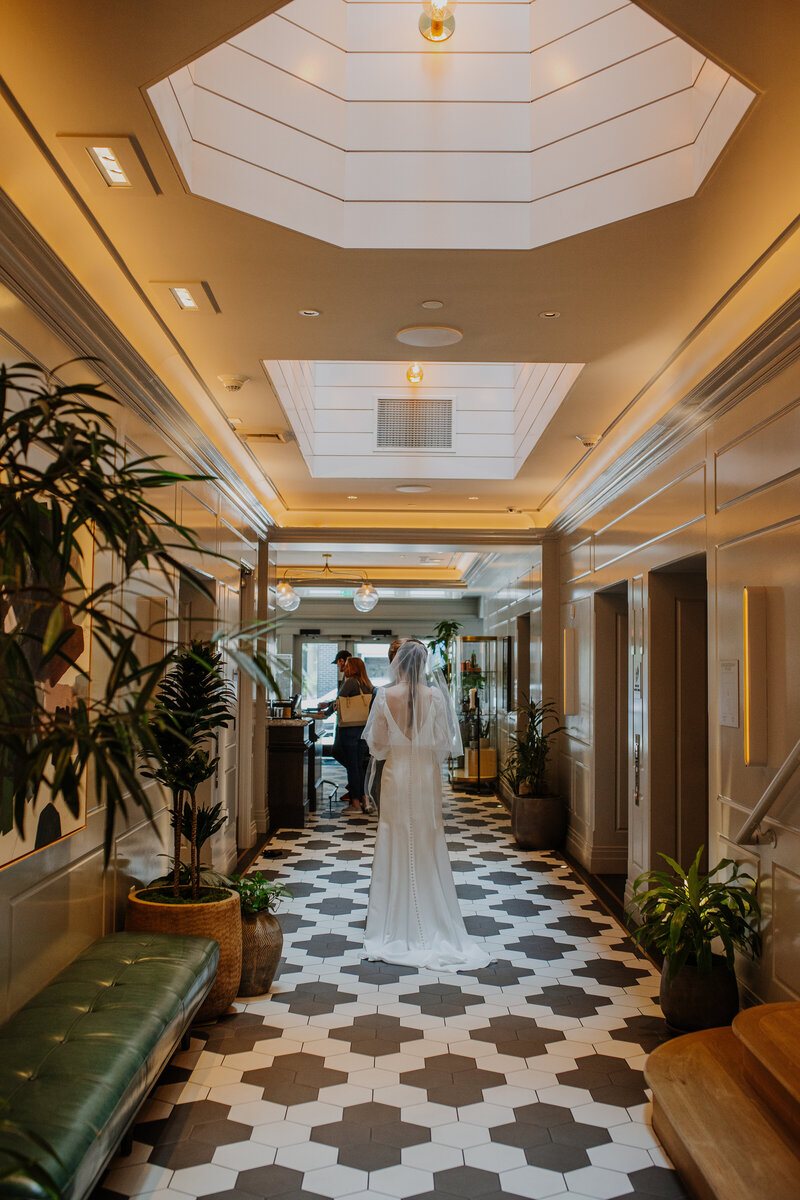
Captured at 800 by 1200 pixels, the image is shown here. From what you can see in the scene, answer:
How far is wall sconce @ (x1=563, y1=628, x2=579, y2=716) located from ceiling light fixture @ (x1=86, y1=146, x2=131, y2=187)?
6.00 m

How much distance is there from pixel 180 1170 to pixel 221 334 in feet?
11.5

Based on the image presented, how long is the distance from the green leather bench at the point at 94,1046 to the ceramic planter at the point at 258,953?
79cm

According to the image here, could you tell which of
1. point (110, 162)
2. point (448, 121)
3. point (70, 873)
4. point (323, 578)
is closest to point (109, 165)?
point (110, 162)

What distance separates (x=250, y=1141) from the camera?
3.23m

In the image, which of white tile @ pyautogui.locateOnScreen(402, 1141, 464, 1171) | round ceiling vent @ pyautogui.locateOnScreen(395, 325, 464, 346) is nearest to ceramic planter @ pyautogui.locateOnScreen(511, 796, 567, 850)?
round ceiling vent @ pyautogui.locateOnScreen(395, 325, 464, 346)

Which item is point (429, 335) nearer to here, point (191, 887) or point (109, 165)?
point (109, 165)

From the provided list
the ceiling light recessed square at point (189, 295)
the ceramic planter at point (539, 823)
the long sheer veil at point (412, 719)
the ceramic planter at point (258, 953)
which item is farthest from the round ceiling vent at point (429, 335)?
the ceramic planter at point (539, 823)

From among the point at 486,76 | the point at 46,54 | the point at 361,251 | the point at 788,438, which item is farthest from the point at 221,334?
the point at 788,438

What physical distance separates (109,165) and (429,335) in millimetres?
1854

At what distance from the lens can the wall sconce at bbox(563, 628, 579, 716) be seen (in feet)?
27.2

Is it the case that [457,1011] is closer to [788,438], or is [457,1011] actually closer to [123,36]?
[788,438]

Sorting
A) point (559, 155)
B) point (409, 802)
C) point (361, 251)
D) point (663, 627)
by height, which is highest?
point (559, 155)

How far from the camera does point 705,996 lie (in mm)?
3947

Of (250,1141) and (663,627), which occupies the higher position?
(663,627)
